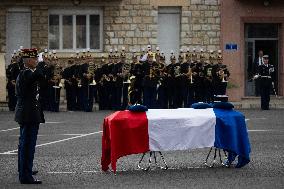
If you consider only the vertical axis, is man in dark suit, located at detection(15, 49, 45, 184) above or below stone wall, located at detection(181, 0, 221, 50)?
below

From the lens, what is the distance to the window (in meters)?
43.0

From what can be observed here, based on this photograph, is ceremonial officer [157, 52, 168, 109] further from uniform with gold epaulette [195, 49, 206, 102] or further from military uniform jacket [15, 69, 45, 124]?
military uniform jacket [15, 69, 45, 124]

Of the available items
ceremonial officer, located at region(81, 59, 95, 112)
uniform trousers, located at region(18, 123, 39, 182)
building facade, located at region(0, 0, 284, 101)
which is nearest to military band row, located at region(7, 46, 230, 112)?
ceremonial officer, located at region(81, 59, 95, 112)

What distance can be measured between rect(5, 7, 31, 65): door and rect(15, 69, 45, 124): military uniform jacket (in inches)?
1034

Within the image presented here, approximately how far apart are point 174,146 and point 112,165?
3.74 ft

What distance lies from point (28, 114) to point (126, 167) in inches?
106

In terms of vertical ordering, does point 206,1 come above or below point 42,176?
above

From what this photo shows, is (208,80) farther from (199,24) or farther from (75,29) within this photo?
(75,29)

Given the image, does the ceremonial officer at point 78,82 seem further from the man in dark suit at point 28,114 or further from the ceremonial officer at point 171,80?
the man in dark suit at point 28,114

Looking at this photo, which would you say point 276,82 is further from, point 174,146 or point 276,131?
point 174,146

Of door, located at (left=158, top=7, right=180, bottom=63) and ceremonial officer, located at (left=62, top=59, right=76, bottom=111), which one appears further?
door, located at (left=158, top=7, right=180, bottom=63)

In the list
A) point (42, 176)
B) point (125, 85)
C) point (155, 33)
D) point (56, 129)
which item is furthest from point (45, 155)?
point (155, 33)

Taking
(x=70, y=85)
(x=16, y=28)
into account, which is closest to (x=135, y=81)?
(x=70, y=85)

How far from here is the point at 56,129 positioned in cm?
2759
